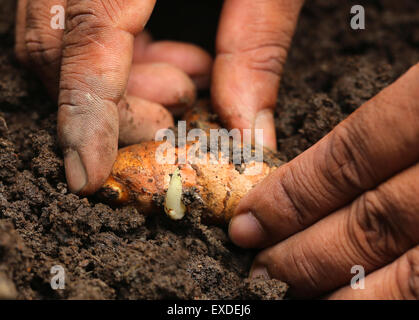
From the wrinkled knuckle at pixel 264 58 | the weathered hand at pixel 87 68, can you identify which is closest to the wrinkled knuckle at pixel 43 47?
the weathered hand at pixel 87 68

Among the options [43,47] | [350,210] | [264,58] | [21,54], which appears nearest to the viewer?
[350,210]

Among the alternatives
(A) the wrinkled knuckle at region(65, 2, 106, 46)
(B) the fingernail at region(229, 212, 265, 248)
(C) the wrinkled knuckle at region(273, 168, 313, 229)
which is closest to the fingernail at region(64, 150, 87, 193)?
(A) the wrinkled knuckle at region(65, 2, 106, 46)

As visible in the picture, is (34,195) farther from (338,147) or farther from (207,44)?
(207,44)

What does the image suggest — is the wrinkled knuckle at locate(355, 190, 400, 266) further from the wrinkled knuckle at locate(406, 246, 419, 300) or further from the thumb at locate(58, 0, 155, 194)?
the thumb at locate(58, 0, 155, 194)

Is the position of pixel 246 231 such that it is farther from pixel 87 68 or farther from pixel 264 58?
pixel 264 58

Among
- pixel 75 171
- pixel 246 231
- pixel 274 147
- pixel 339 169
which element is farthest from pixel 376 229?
pixel 75 171

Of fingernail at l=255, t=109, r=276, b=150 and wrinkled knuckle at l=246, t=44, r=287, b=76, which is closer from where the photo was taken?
fingernail at l=255, t=109, r=276, b=150

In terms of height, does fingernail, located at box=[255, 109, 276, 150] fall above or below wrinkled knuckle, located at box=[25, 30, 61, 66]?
below

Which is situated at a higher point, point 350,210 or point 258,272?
point 350,210
